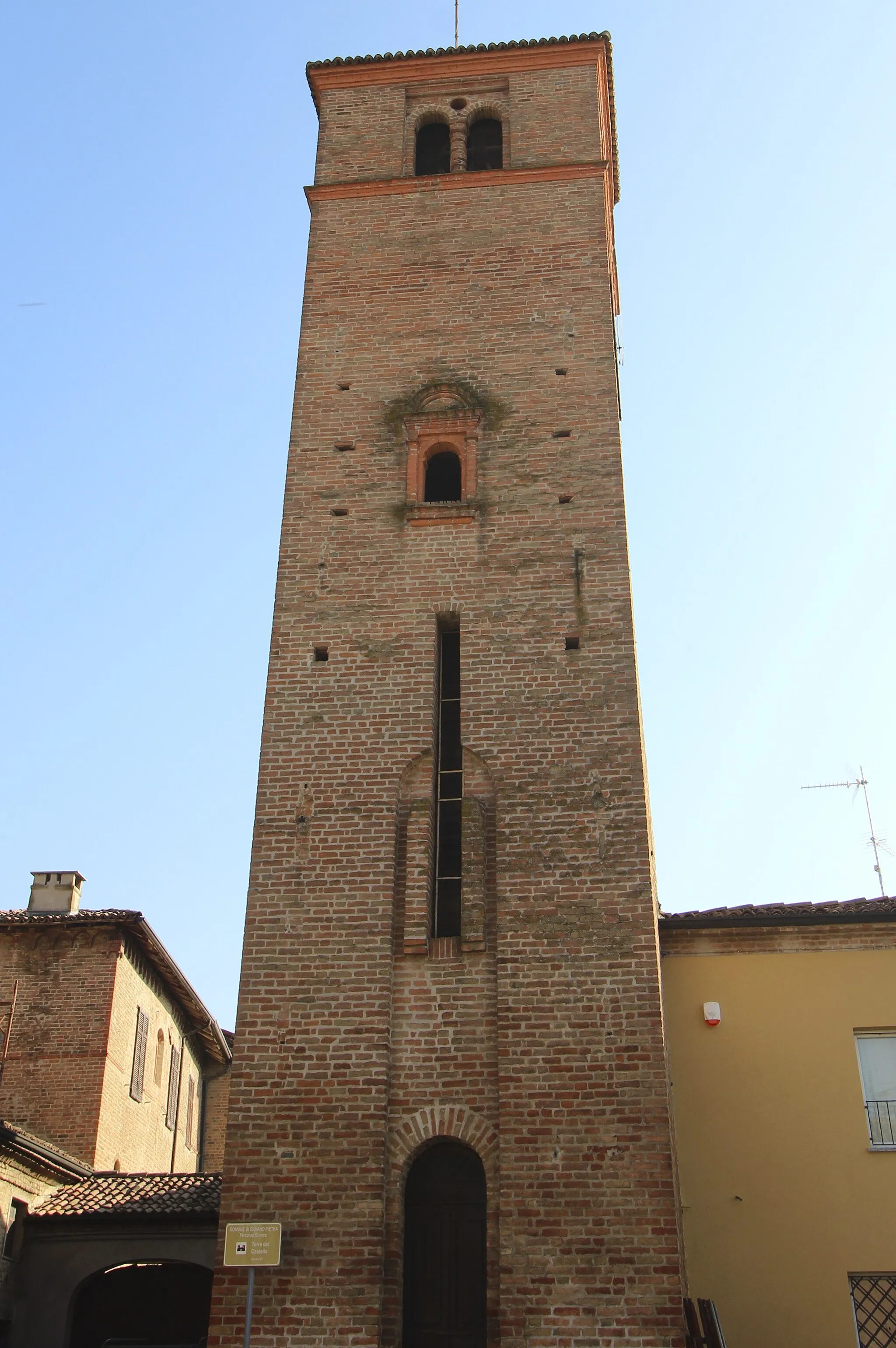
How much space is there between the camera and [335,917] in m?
11.4

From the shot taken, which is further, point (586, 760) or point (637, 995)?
point (586, 760)

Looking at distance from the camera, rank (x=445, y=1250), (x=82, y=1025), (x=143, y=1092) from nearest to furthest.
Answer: (x=445, y=1250) → (x=82, y=1025) → (x=143, y=1092)

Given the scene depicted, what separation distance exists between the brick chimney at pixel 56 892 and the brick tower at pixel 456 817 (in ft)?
32.7

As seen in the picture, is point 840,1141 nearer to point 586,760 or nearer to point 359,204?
point 586,760

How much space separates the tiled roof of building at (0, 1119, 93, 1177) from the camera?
44.9 feet

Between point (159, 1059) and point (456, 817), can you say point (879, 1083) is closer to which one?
point (456, 817)

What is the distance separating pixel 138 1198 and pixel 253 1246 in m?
5.53

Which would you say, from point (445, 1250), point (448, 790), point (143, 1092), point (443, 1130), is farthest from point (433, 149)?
point (143, 1092)

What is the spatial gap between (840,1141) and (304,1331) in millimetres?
5341

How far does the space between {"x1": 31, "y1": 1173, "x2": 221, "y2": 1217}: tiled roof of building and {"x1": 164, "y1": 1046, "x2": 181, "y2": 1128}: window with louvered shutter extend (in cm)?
663

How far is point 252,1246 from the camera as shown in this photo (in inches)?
389

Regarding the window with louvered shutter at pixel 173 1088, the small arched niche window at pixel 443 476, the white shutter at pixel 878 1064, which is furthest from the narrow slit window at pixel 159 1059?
the white shutter at pixel 878 1064

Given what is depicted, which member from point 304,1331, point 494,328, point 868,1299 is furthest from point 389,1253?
point 494,328

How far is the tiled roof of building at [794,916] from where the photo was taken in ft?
43.0
